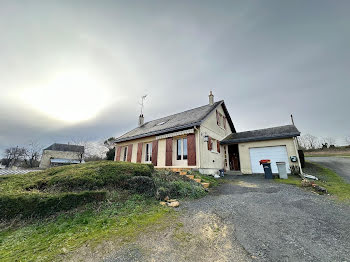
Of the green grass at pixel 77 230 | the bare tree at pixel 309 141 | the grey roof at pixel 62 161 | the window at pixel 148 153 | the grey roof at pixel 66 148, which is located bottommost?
the green grass at pixel 77 230

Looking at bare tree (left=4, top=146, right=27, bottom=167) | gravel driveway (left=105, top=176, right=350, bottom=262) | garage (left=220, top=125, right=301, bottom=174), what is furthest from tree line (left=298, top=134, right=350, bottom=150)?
bare tree (left=4, top=146, right=27, bottom=167)

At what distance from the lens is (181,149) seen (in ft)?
36.9

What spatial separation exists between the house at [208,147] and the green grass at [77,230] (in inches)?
250

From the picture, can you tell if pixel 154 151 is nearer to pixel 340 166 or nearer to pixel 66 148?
pixel 340 166

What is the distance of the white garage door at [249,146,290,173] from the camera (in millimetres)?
10617

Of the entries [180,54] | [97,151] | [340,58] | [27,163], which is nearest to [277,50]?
[340,58]

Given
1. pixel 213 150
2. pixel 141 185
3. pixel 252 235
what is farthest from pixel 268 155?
pixel 141 185

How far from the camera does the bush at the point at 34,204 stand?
3.59 metres

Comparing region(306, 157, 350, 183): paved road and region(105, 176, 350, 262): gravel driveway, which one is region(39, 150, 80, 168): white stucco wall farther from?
region(306, 157, 350, 183): paved road

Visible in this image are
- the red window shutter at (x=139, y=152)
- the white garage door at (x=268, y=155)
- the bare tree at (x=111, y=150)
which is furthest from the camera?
the bare tree at (x=111, y=150)

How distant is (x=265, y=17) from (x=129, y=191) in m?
12.5

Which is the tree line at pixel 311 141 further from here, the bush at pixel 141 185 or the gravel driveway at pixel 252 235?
the bush at pixel 141 185

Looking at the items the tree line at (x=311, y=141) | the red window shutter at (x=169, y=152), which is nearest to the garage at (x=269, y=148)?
the red window shutter at (x=169, y=152)

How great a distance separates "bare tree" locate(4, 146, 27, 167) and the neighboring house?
8.46 metres
